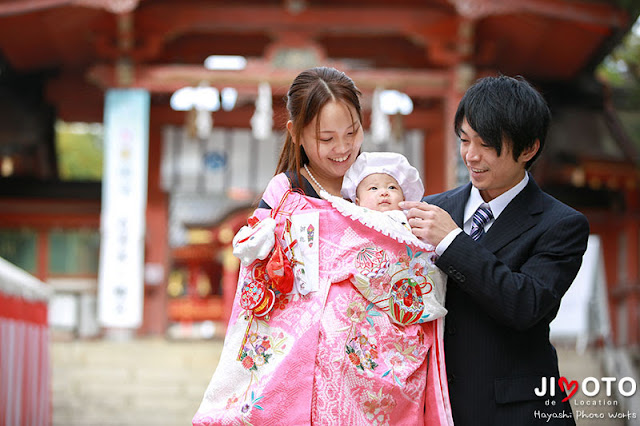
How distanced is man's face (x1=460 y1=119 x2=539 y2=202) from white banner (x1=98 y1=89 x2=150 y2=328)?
752cm

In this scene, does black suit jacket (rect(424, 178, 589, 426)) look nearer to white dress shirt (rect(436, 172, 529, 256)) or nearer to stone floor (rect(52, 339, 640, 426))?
white dress shirt (rect(436, 172, 529, 256))

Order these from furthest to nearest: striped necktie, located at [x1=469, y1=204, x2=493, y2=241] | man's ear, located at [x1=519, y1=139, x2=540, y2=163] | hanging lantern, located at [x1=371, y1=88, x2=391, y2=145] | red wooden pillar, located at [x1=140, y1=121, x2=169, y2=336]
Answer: red wooden pillar, located at [x1=140, y1=121, x2=169, y2=336] → hanging lantern, located at [x1=371, y1=88, x2=391, y2=145] → striped necktie, located at [x1=469, y1=204, x2=493, y2=241] → man's ear, located at [x1=519, y1=139, x2=540, y2=163]

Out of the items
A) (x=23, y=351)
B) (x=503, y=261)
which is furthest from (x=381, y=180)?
(x=23, y=351)

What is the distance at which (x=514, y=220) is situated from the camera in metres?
2.16

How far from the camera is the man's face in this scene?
2.10 metres

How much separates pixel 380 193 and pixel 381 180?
0.04 m

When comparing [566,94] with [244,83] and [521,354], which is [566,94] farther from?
[521,354]

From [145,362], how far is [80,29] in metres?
4.51

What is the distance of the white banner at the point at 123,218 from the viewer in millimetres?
9094

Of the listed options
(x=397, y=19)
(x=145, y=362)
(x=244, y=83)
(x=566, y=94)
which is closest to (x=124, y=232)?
(x=145, y=362)

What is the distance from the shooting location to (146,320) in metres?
10.6

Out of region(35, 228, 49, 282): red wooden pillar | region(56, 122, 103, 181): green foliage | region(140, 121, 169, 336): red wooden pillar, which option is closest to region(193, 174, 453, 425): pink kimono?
region(140, 121, 169, 336): red wooden pillar

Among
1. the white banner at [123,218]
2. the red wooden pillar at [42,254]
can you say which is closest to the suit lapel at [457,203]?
the white banner at [123,218]

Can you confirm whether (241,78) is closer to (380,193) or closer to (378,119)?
(378,119)
